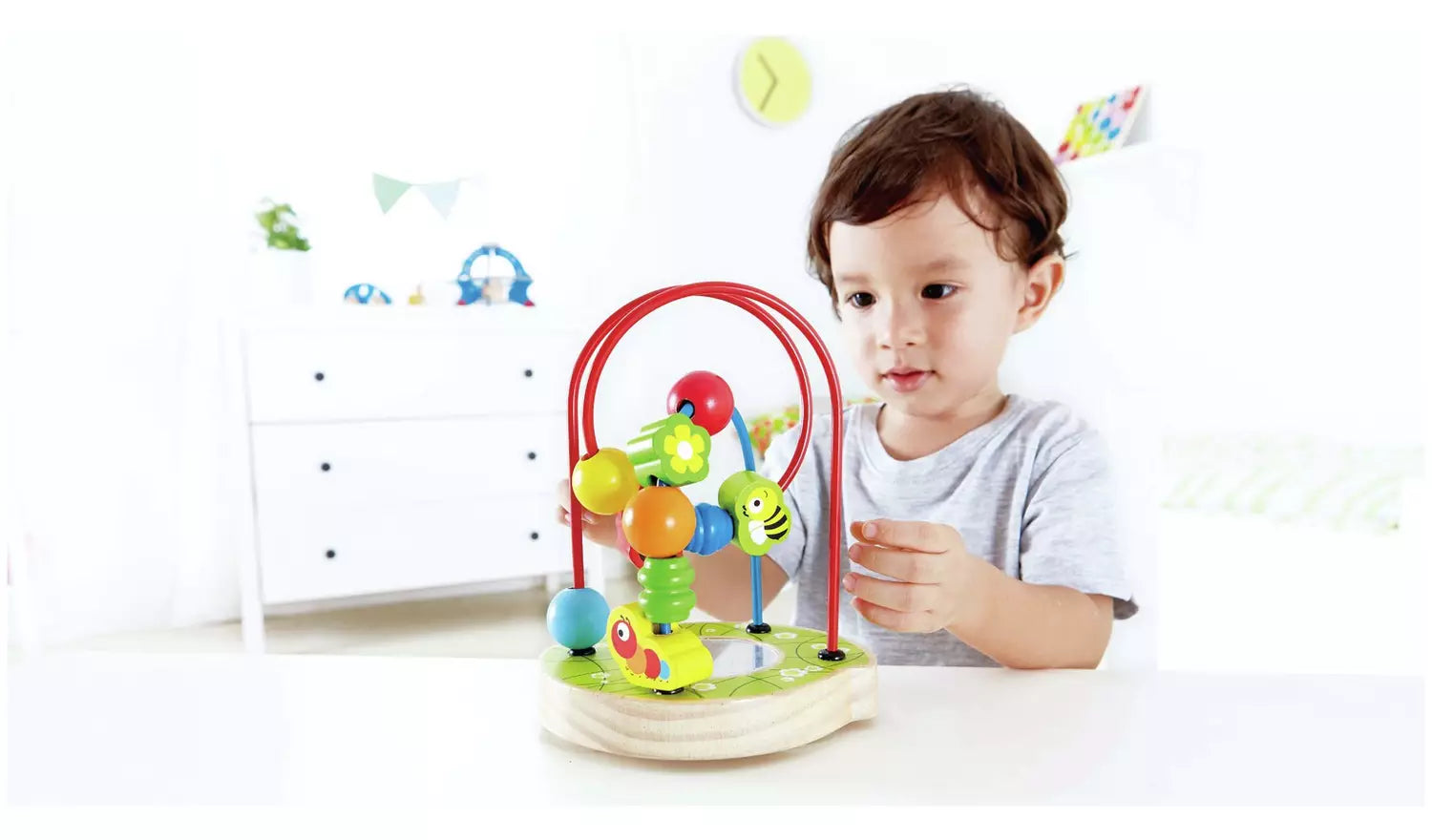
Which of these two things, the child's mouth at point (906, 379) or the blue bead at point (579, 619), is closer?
the blue bead at point (579, 619)

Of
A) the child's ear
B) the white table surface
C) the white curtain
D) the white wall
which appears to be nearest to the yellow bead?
the white table surface

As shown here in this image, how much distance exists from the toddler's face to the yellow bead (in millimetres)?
335

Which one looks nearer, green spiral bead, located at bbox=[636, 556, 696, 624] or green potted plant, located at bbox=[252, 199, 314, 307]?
green spiral bead, located at bbox=[636, 556, 696, 624]

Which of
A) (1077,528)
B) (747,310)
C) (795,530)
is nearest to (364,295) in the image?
(795,530)

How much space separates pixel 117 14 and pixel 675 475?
932 millimetres

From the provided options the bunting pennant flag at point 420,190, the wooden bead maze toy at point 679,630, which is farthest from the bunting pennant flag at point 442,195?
the wooden bead maze toy at point 679,630

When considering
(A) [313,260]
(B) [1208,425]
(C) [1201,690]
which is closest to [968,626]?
(C) [1201,690]

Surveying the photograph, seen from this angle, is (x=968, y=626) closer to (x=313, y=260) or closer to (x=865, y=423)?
(x=865, y=423)

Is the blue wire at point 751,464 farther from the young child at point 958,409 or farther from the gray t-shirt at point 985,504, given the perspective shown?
the gray t-shirt at point 985,504

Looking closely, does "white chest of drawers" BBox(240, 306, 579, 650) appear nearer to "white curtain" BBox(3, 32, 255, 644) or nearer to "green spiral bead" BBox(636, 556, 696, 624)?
"white curtain" BBox(3, 32, 255, 644)

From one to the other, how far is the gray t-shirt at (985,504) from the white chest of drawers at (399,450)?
1.39 metres

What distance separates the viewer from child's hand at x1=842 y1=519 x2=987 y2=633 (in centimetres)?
49

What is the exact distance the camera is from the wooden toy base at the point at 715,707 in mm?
405

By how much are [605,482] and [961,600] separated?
0.21 metres
